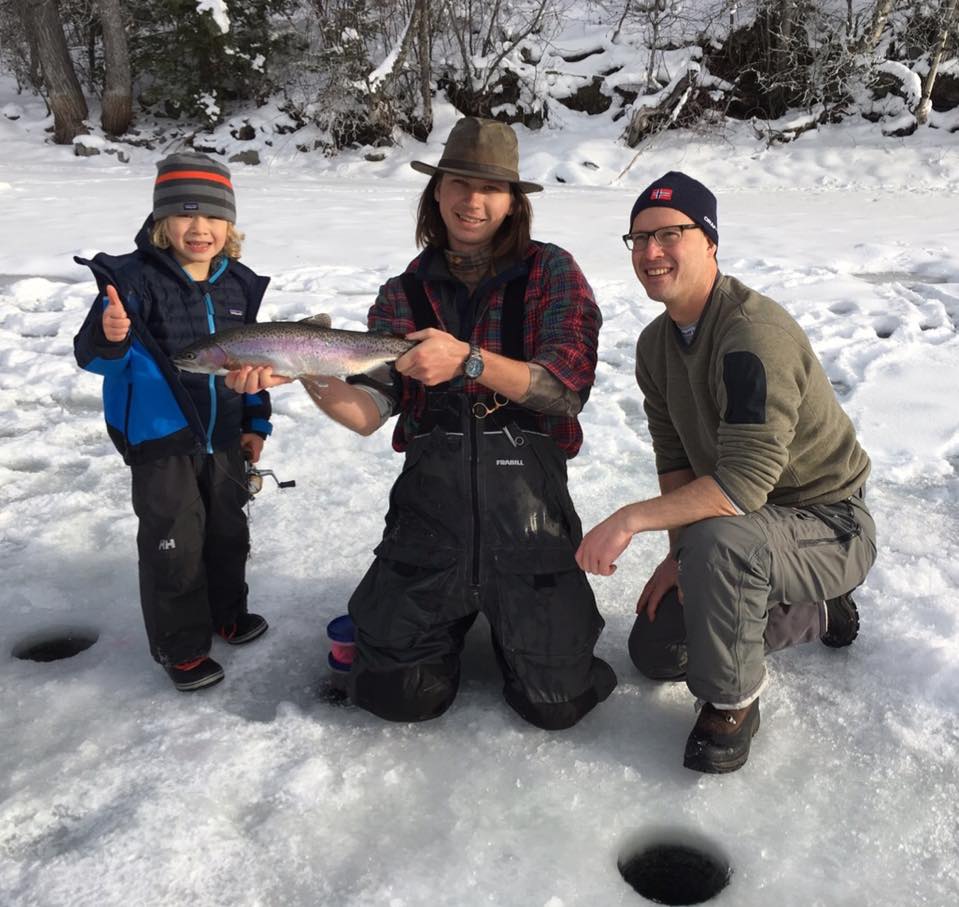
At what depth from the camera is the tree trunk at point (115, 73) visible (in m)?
18.7

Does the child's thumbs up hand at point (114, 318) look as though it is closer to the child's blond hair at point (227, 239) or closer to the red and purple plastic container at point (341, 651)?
the child's blond hair at point (227, 239)

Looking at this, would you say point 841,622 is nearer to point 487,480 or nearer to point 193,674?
point 487,480

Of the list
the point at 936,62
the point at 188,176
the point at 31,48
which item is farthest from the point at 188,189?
the point at 31,48

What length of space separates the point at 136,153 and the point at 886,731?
1977cm

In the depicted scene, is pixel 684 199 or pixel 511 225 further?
pixel 511 225

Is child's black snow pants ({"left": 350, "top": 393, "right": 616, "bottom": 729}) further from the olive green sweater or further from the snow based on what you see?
the olive green sweater

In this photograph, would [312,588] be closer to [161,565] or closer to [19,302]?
[161,565]

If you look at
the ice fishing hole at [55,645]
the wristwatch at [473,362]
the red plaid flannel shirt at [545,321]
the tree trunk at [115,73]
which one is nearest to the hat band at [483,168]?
the red plaid flannel shirt at [545,321]

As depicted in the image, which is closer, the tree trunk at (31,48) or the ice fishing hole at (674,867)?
the ice fishing hole at (674,867)

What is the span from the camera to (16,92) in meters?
24.0

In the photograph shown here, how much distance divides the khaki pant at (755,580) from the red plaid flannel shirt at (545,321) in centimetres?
59

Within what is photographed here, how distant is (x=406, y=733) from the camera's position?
A: 2.47m

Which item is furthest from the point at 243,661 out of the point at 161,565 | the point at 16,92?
the point at 16,92

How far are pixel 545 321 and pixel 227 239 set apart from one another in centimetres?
112
